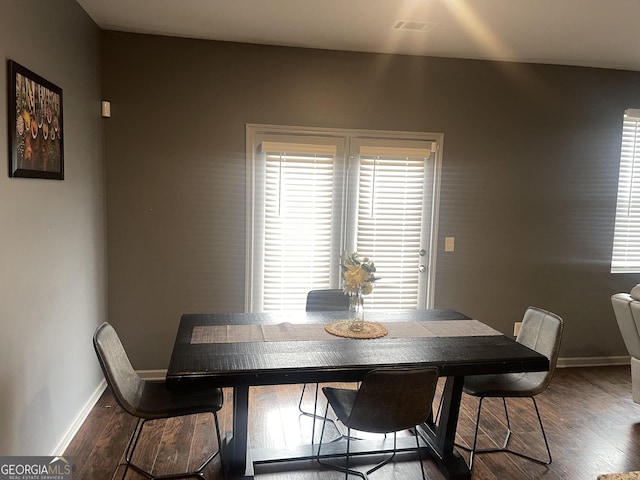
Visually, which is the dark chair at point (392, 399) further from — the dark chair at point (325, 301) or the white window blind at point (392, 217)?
the white window blind at point (392, 217)

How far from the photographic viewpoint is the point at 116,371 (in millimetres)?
2162

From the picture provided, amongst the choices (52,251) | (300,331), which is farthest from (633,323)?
(52,251)

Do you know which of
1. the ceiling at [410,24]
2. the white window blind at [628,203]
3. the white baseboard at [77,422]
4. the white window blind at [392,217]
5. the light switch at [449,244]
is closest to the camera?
the white baseboard at [77,422]

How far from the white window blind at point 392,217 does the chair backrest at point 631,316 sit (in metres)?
1.45

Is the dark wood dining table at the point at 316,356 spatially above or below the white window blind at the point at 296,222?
below

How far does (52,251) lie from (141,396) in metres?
0.92

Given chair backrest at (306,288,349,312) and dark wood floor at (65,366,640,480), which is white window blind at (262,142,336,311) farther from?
dark wood floor at (65,366,640,480)

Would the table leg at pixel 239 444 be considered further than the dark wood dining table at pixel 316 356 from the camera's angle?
Yes

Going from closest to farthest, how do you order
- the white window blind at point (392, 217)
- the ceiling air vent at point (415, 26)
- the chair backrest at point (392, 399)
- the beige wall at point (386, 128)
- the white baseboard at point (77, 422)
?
1. the chair backrest at point (392, 399)
2. the white baseboard at point (77, 422)
3. the ceiling air vent at point (415, 26)
4. the beige wall at point (386, 128)
5. the white window blind at point (392, 217)

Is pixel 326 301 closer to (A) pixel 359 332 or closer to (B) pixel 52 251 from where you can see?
(A) pixel 359 332

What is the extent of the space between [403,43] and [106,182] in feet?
8.02

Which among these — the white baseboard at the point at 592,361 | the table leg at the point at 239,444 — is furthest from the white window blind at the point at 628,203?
the table leg at the point at 239,444

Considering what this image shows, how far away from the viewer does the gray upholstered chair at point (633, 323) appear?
123 inches

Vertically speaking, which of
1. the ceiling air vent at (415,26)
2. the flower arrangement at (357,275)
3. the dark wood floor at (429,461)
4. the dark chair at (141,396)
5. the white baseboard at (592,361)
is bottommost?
the dark wood floor at (429,461)
